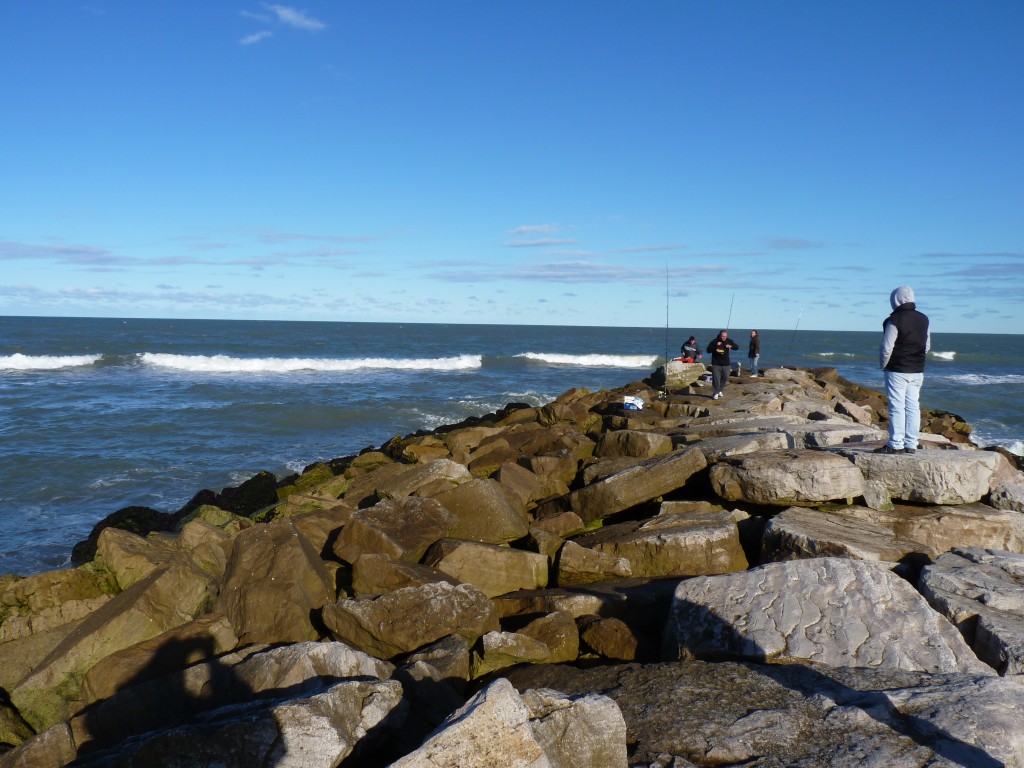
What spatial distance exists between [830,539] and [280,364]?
38365 millimetres

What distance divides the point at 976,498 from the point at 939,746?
396 centimetres

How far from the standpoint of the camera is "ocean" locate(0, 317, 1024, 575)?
11844 mm

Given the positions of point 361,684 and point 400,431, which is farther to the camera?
point 400,431

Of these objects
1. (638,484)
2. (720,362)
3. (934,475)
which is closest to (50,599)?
(638,484)

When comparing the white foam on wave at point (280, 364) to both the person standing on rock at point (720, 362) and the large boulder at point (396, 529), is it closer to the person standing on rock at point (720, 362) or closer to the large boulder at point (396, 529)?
the person standing on rock at point (720, 362)

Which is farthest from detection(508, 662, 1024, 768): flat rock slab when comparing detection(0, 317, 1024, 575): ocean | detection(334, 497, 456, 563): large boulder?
detection(0, 317, 1024, 575): ocean

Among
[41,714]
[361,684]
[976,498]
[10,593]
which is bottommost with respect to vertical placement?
[41,714]

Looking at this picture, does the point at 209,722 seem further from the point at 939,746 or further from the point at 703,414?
the point at 703,414

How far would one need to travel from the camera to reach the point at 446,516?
672cm

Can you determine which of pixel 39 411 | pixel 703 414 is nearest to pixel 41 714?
pixel 703 414

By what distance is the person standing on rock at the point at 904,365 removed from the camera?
268 inches

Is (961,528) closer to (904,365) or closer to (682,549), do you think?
(904,365)

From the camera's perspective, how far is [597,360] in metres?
52.4

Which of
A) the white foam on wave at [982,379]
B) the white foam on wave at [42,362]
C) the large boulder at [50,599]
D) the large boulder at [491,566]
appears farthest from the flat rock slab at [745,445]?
the white foam on wave at [42,362]
